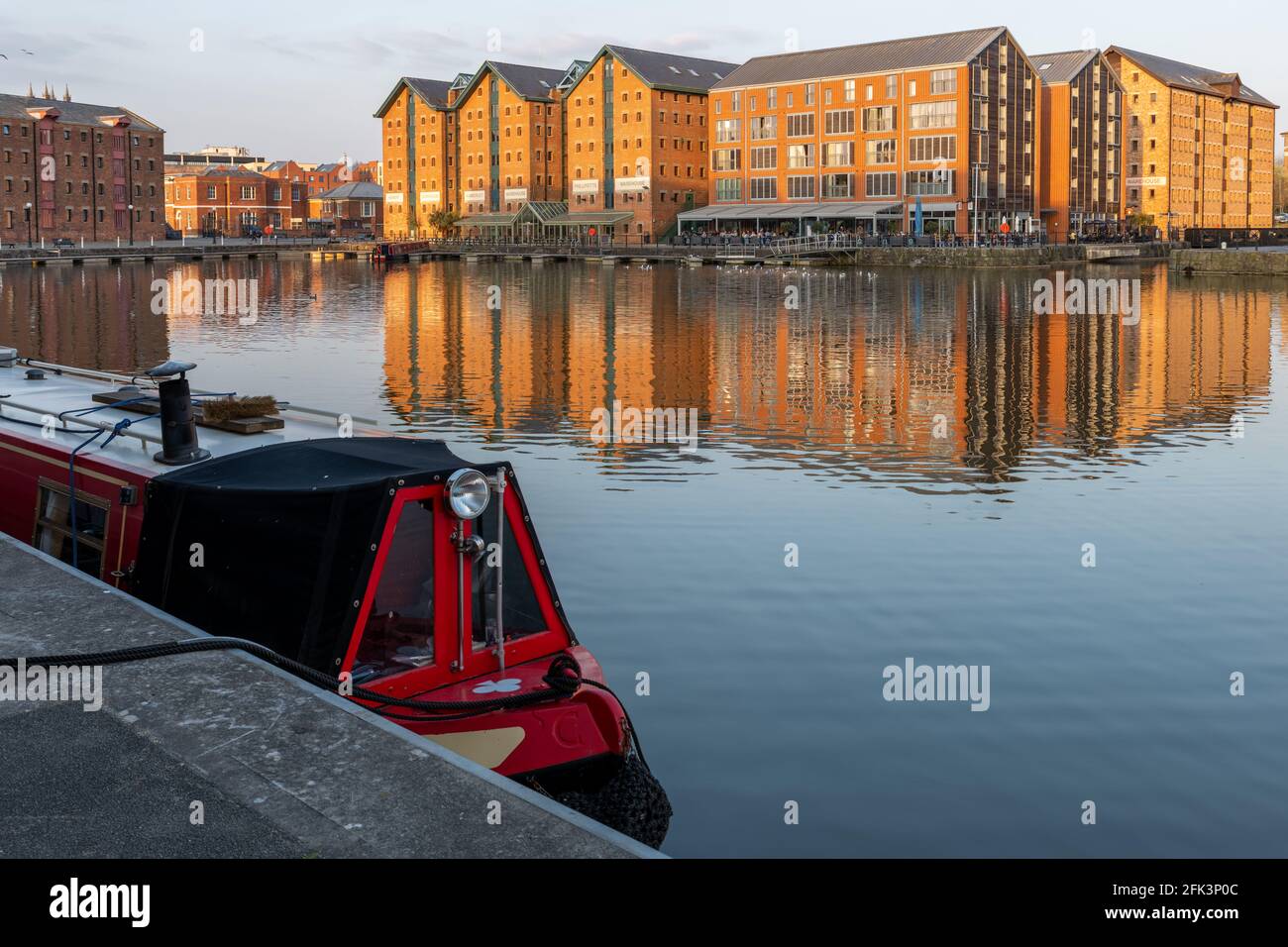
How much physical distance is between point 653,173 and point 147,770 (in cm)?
12636

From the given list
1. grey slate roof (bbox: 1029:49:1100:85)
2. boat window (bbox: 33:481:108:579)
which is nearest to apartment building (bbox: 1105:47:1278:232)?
grey slate roof (bbox: 1029:49:1100:85)

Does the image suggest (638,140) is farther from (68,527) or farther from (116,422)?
(68,527)

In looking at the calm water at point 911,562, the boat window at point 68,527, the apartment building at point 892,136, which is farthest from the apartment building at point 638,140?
the boat window at point 68,527

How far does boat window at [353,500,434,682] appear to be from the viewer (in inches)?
363

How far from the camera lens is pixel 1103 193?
12800 cm

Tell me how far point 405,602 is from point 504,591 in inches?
27.8

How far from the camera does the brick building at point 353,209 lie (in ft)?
642

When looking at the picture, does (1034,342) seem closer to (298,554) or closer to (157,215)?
(298,554)

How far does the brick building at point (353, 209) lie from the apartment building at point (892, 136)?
84646 millimetres

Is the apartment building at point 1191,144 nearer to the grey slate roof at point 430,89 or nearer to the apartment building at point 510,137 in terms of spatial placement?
the apartment building at point 510,137

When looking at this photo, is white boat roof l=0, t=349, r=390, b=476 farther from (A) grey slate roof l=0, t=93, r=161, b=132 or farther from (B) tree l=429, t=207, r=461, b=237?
(B) tree l=429, t=207, r=461, b=237

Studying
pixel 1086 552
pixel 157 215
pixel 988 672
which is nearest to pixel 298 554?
pixel 988 672

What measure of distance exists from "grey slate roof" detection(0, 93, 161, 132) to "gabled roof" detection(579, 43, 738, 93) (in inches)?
1758

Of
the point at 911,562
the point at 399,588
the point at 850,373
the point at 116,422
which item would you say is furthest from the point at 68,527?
the point at 850,373
